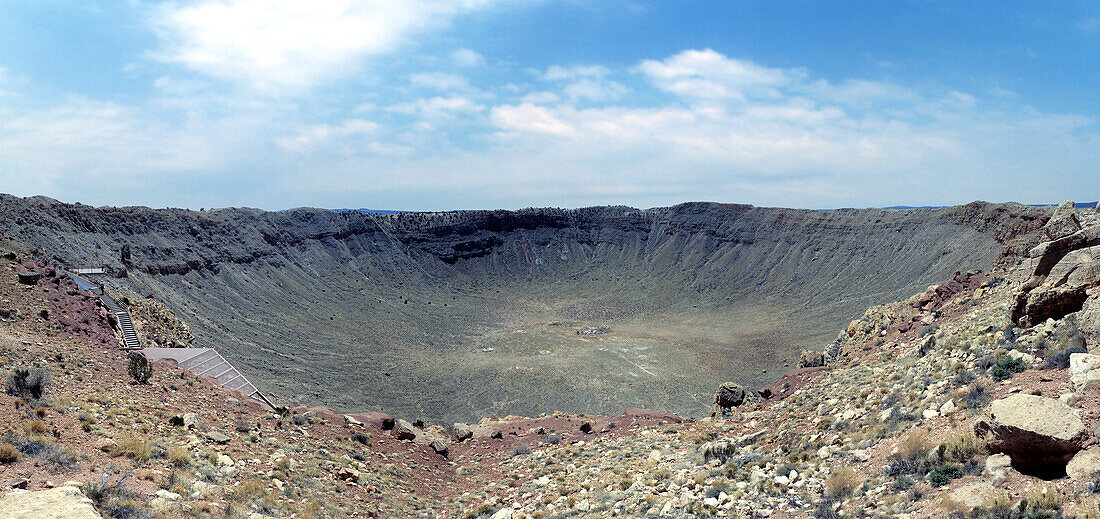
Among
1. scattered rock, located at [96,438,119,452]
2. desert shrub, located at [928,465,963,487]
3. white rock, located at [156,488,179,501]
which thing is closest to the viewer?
desert shrub, located at [928,465,963,487]

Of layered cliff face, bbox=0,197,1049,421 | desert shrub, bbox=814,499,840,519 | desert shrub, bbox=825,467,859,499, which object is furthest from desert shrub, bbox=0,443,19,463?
layered cliff face, bbox=0,197,1049,421

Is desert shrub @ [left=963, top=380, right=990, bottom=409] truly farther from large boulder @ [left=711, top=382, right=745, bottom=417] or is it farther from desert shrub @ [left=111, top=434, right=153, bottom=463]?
desert shrub @ [left=111, top=434, right=153, bottom=463]

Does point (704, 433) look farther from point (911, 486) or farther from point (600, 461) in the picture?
point (911, 486)

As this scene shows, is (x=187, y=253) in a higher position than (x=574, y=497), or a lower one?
higher

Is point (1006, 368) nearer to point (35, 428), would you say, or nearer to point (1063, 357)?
point (1063, 357)

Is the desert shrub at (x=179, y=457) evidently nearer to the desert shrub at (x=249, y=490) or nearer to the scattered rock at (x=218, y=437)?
the desert shrub at (x=249, y=490)

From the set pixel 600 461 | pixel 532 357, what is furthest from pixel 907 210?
pixel 600 461

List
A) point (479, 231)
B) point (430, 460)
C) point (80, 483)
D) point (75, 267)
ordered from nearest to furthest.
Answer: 1. point (80, 483)
2. point (430, 460)
3. point (75, 267)
4. point (479, 231)

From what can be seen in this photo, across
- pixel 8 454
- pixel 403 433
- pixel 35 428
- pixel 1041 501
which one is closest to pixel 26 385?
pixel 35 428
